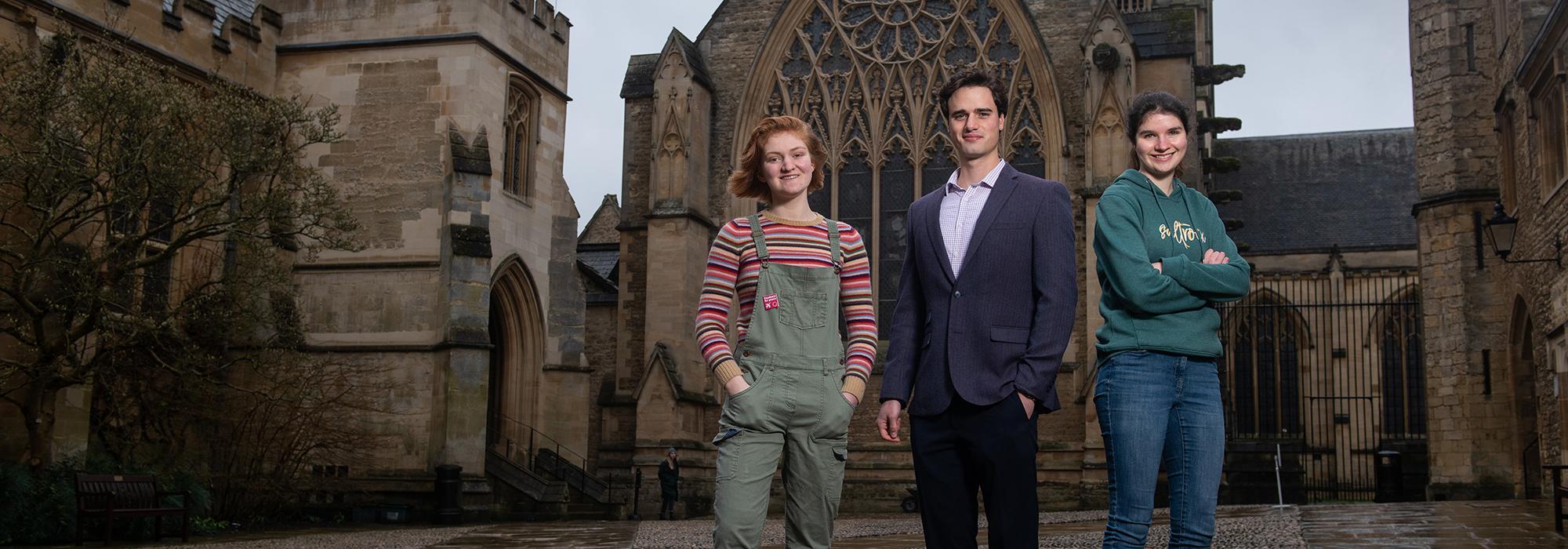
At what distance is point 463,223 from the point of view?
59.3 ft

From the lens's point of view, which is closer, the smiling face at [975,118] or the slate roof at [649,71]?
the smiling face at [975,118]

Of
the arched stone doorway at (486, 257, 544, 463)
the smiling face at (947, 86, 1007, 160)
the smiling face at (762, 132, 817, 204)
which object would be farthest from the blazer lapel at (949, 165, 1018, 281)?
the arched stone doorway at (486, 257, 544, 463)

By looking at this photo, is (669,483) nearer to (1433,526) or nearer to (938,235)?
(1433,526)

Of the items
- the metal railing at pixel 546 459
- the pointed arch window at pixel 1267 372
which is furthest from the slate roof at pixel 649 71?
the pointed arch window at pixel 1267 372

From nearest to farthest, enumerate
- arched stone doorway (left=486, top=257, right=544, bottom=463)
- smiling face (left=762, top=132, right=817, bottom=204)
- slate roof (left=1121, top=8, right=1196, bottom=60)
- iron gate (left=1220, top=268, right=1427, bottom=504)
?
smiling face (left=762, top=132, right=817, bottom=204), arched stone doorway (left=486, top=257, right=544, bottom=463), slate roof (left=1121, top=8, right=1196, bottom=60), iron gate (left=1220, top=268, right=1427, bottom=504)

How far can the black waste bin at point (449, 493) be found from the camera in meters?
17.0

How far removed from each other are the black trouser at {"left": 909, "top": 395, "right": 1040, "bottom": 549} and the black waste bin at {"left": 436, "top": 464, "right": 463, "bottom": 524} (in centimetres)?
1380

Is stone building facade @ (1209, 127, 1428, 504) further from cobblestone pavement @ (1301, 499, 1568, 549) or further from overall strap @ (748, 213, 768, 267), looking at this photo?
overall strap @ (748, 213, 768, 267)

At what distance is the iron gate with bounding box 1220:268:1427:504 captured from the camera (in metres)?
30.6

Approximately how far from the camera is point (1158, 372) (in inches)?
160

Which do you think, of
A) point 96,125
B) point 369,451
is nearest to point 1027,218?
point 96,125

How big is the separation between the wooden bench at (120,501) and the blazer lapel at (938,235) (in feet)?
32.0

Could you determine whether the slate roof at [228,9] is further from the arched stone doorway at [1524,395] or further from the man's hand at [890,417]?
the arched stone doorway at [1524,395]

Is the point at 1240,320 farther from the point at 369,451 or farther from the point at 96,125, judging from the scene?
the point at 96,125
